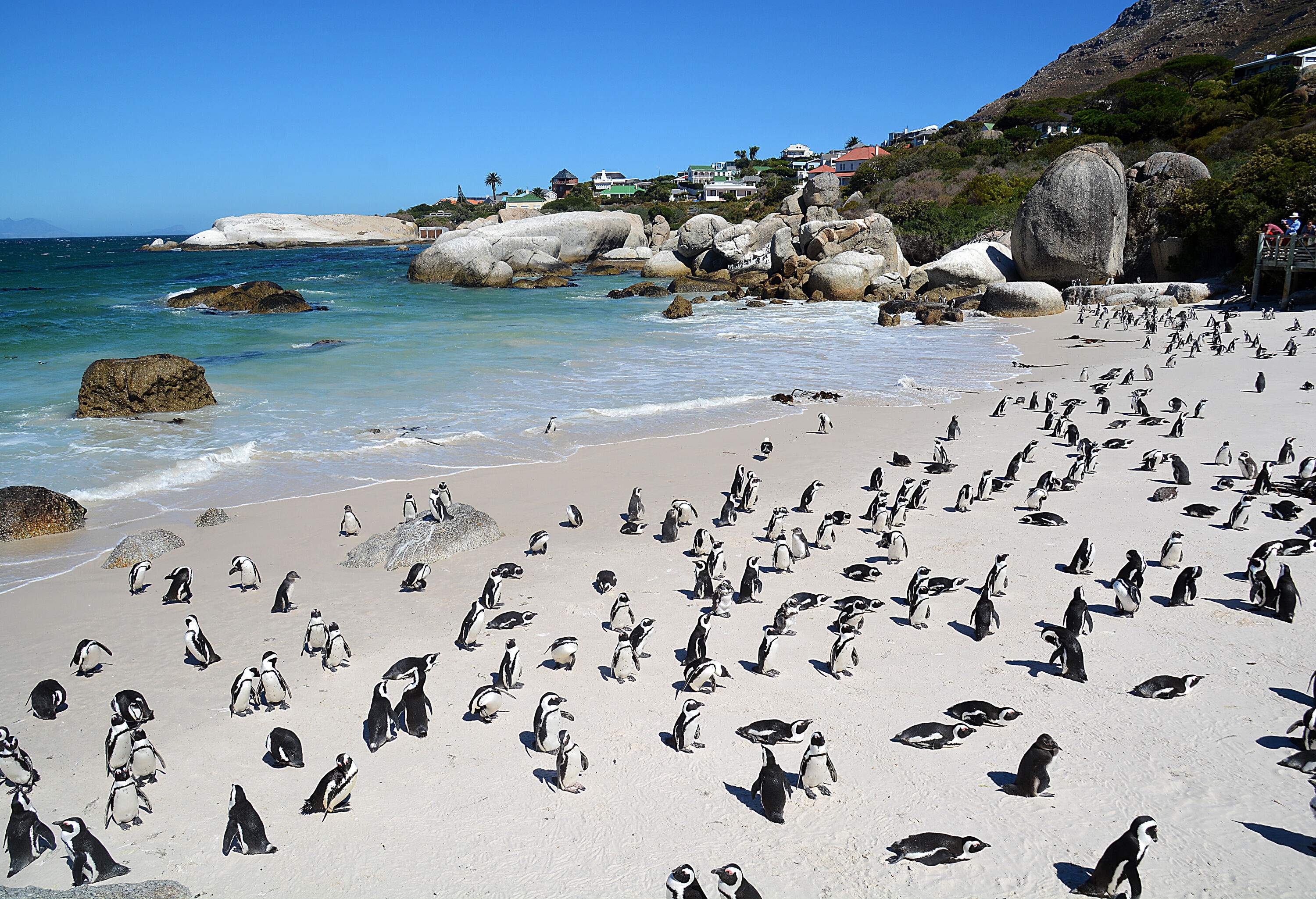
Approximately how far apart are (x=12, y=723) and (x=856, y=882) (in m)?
5.83

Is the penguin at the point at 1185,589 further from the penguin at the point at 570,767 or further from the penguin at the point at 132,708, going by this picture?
the penguin at the point at 132,708

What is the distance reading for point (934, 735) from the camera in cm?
531

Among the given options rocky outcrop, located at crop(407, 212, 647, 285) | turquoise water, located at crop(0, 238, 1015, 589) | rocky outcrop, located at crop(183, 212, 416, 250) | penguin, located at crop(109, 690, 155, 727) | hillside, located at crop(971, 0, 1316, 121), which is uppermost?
hillside, located at crop(971, 0, 1316, 121)

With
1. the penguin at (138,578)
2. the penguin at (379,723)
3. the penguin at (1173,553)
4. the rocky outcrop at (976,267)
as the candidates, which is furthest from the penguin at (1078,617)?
the rocky outcrop at (976,267)

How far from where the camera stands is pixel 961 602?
294 inches

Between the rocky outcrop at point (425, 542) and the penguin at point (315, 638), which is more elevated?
the rocky outcrop at point (425, 542)

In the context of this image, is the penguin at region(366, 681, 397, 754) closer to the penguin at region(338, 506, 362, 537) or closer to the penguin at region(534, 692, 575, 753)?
the penguin at region(534, 692, 575, 753)

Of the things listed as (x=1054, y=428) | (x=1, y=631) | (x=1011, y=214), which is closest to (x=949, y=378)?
(x=1054, y=428)

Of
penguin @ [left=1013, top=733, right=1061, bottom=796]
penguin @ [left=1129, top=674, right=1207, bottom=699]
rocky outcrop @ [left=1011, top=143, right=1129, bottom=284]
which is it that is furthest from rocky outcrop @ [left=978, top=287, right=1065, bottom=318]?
penguin @ [left=1013, top=733, right=1061, bottom=796]

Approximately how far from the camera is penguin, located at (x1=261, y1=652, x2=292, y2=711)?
19.6 feet

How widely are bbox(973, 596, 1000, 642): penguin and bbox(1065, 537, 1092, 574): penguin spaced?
1.55m

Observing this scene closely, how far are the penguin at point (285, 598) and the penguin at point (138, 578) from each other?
141 cm

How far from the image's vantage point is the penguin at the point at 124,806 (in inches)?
191

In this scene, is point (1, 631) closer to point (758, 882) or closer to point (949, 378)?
point (758, 882)
